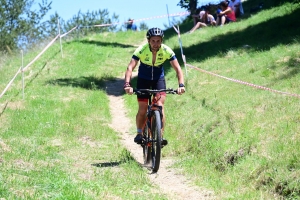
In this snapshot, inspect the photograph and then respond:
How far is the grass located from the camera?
6.82 metres

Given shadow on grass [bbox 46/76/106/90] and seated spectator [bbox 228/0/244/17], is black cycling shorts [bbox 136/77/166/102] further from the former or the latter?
seated spectator [bbox 228/0/244/17]

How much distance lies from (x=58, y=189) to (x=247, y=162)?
117 inches

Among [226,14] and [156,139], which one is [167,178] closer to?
[156,139]

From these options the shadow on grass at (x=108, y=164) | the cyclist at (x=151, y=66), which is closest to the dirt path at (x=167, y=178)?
the shadow on grass at (x=108, y=164)

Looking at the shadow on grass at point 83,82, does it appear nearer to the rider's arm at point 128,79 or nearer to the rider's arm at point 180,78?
the rider's arm at point 128,79

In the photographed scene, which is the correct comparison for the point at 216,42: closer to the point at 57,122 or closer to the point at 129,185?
the point at 57,122

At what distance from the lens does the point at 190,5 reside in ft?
96.3

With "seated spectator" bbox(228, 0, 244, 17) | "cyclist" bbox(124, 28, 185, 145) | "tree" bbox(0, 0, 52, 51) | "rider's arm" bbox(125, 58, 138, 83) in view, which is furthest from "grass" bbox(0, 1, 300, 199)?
"tree" bbox(0, 0, 52, 51)

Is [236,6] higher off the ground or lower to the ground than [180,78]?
higher

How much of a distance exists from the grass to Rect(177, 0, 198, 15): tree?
9.85m

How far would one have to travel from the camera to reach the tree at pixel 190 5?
29.1 m

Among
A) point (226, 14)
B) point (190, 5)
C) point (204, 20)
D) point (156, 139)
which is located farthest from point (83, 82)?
point (190, 5)

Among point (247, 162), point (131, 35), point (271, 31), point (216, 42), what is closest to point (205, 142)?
point (247, 162)

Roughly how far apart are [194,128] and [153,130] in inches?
91.3
